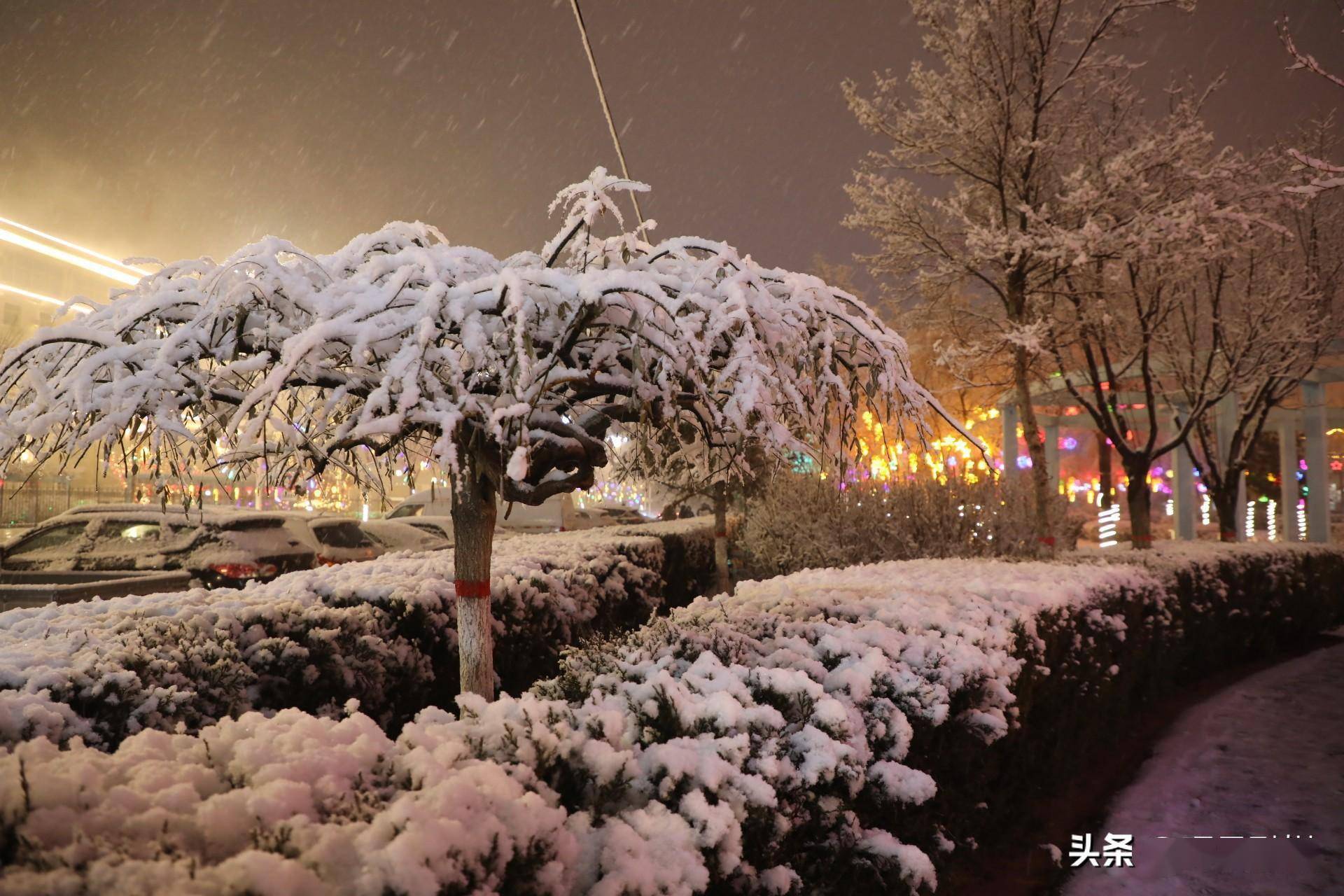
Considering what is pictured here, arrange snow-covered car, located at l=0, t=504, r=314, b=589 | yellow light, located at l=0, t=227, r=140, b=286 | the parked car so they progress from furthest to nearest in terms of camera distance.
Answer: yellow light, located at l=0, t=227, r=140, b=286, the parked car, snow-covered car, located at l=0, t=504, r=314, b=589

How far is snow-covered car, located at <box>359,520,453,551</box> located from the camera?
42.1 ft

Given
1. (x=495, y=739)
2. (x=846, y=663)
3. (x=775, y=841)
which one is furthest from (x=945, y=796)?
(x=495, y=739)

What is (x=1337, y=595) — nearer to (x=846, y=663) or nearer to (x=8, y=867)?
(x=846, y=663)

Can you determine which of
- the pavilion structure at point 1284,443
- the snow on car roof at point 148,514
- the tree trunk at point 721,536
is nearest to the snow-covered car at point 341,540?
the snow on car roof at point 148,514

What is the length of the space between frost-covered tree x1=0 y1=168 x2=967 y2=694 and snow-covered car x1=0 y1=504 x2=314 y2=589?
4.70 meters

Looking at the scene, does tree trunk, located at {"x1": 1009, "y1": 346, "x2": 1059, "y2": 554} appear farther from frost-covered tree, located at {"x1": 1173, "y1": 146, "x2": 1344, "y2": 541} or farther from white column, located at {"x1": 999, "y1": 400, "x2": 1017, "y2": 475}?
white column, located at {"x1": 999, "y1": 400, "x2": 1017, "y2": 475}

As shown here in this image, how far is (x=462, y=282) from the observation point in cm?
343

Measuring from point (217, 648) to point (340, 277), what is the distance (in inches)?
75.1

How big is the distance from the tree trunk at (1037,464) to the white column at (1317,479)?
11.0 meters

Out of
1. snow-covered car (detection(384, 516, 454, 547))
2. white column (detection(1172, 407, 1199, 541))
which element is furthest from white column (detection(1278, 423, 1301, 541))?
snow-covered car (detection(384, 516, 454, 547))

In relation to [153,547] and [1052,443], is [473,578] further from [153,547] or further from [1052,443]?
[1052,443]

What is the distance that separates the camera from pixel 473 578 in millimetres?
4336

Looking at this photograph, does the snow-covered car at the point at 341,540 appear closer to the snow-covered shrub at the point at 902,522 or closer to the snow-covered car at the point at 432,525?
the snow-covered car at the point at 432,525

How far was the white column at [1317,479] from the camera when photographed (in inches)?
725
